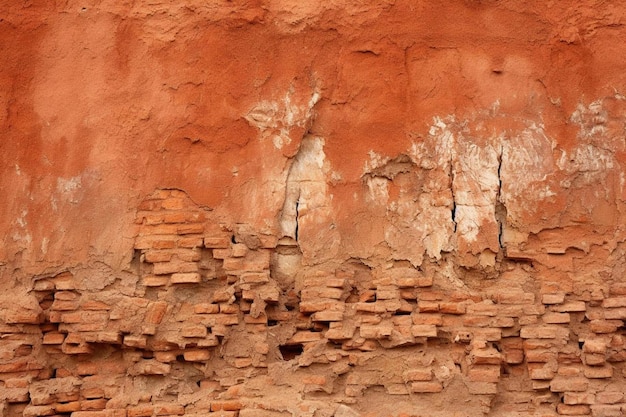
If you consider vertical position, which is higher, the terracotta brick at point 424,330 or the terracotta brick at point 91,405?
the terracotta brick at point 424,330

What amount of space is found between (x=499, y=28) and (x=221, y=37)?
170 centimetres

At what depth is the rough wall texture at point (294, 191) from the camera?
18.4ft

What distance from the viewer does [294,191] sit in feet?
19.3

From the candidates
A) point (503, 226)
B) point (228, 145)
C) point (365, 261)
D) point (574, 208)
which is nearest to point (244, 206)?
point (228, 145)

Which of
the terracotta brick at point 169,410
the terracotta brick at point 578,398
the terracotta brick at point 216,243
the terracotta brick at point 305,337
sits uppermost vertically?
the terracotta brick at point 216,243

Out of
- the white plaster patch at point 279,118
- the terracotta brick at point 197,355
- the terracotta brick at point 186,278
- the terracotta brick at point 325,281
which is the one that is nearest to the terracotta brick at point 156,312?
the terracotta brick at point 186,278

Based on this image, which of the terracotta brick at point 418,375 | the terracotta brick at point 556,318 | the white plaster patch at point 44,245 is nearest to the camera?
the terracotta brick at point 418,375

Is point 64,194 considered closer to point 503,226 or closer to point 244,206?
point 244,206

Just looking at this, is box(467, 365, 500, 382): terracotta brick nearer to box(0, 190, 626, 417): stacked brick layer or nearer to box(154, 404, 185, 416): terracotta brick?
box(0, 190, 626, 417): stacked brick layer

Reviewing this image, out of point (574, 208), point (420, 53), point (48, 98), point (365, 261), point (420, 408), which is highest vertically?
point (420, 53)

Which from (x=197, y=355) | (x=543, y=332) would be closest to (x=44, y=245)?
(x=197, y=355)

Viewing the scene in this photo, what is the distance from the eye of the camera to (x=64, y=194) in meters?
5.85

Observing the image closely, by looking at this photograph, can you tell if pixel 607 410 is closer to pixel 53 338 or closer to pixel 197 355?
pixel 197 355

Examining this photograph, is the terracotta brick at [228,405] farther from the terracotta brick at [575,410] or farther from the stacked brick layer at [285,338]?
the terracotta brick at [575,410]
